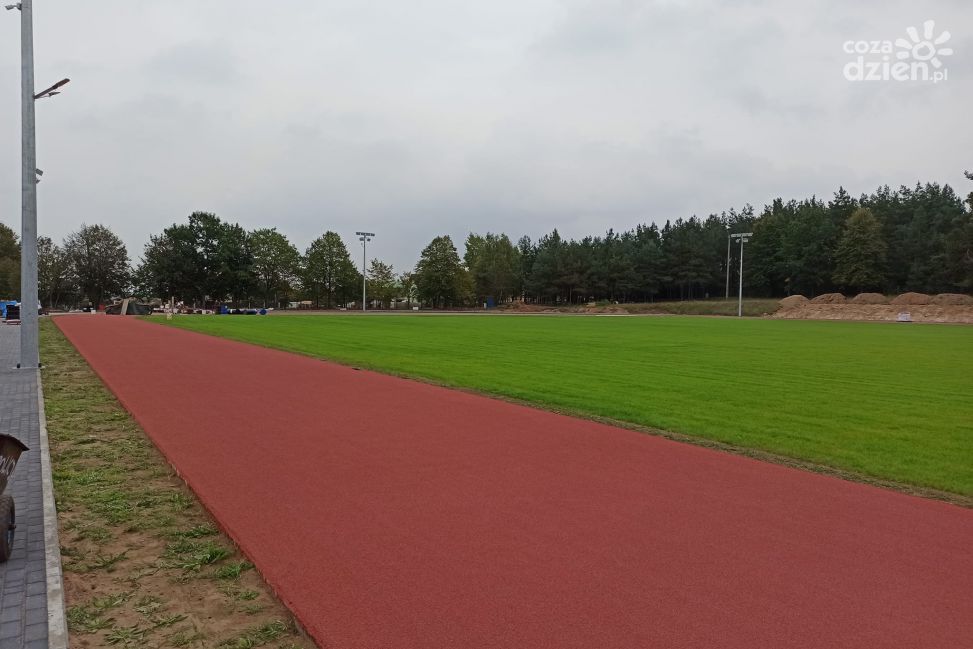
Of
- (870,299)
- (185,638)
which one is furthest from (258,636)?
(870,299)

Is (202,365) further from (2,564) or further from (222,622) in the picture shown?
(222,622)

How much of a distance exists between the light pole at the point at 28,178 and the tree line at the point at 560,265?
8068 cm

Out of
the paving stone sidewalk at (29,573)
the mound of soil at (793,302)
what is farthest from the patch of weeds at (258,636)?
the mound of soil at (793,302)

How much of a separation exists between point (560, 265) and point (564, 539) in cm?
10409

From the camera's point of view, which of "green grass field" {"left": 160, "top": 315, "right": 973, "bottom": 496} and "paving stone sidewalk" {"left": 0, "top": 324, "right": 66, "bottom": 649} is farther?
"green grass field" {"left": 160, "top": 315, "right": 973, "bottom": 496}

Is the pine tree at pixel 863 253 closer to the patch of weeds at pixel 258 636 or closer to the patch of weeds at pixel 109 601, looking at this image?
the patch of weeds at pixel 258 636

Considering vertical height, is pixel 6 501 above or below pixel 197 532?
above

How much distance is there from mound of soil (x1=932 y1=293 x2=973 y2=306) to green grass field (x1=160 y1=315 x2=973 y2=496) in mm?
55316

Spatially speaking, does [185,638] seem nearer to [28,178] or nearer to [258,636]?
[258,636]

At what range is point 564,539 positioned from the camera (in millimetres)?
4469

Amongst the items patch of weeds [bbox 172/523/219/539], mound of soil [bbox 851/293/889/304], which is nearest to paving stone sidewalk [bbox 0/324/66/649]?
patch of weeds [bbox 172/523/219/539]

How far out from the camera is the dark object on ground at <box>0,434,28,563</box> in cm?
411

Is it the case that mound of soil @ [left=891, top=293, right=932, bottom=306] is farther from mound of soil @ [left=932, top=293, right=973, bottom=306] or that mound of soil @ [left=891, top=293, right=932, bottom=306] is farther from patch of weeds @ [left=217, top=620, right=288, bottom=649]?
patch of weeds @ [left=217, top=620, right=288, bottom=649]

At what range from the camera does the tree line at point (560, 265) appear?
85000 mm
